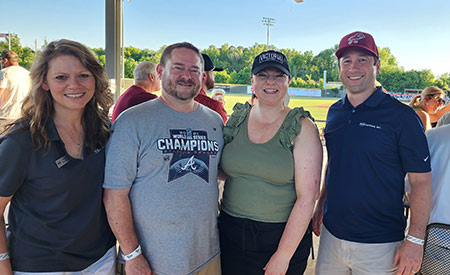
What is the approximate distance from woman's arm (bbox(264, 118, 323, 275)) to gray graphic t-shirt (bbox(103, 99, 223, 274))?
0.40 metres

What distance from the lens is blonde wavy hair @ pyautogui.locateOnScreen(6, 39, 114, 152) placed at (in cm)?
122

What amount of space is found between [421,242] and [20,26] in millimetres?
14608

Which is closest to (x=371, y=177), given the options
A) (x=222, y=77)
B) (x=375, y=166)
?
(x=375, y=166)

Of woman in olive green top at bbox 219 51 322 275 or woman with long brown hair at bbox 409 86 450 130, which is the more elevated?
woman with long brown hair at bbox 409 86 450 130

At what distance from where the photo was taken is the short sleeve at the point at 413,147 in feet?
4.73

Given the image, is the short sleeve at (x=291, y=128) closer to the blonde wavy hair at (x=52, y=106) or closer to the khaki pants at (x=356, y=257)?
the khaki pants at (x=356, y=257)

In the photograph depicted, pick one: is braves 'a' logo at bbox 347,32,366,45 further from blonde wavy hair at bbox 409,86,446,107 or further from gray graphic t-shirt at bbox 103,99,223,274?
blonde wavy hair at bbox 409,86,446,107

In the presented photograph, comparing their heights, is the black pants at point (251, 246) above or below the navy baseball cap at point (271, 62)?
below

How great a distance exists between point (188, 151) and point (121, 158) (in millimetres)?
314

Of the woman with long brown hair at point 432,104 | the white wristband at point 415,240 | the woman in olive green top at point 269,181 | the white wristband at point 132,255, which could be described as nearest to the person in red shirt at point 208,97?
the woman in olive green top at point 269,181

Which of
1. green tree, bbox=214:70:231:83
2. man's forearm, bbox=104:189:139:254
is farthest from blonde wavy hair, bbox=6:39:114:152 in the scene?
green tree, bbox=214:70:231:83

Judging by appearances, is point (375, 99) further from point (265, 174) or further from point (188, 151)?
point (188, 151)

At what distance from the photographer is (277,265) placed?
4.73ft

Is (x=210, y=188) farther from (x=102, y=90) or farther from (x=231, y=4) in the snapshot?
(x=231, y=4)
